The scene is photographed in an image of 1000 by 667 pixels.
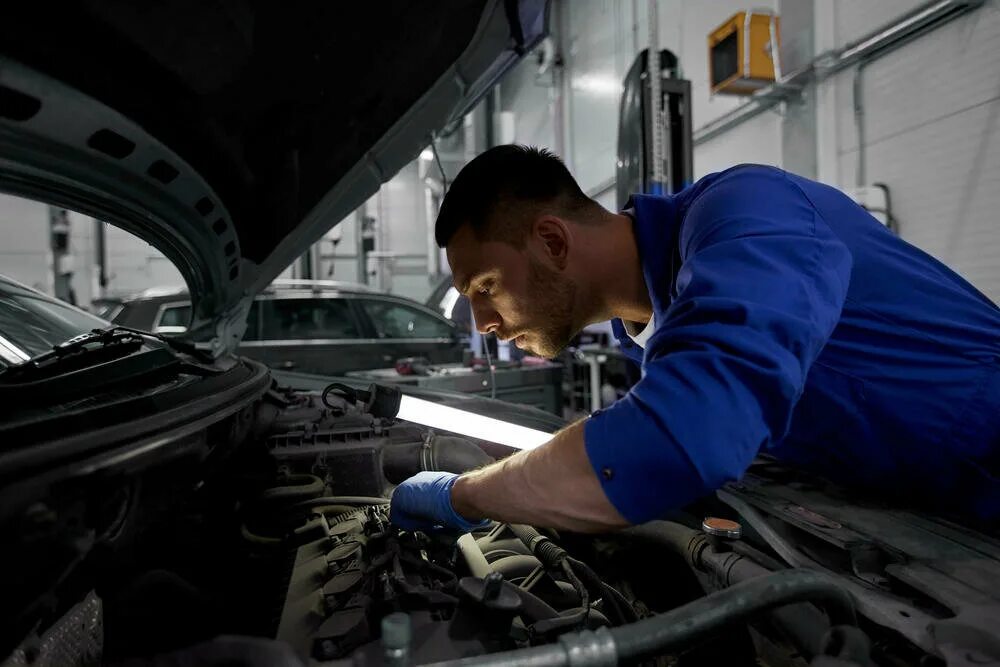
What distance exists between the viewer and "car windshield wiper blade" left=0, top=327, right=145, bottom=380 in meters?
1.06

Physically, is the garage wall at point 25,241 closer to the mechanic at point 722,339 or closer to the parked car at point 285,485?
the parked car at point 285,485

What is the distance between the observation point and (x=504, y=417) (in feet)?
6.58

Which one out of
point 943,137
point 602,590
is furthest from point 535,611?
point 943,137

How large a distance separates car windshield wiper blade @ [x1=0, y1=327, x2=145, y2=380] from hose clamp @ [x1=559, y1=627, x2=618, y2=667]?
3.38 ft

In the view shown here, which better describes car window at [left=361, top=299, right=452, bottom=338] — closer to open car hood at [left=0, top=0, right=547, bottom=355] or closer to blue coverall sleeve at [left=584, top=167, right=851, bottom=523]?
open car hood at [left=0, top=0, right=547, bottom=355]

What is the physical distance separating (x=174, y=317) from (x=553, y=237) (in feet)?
16.3

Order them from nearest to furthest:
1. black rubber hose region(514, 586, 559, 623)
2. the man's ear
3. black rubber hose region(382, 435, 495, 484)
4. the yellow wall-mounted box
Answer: black rubber hose region(514, 586, 559, 623) < the man's ear < black rubber hose region(382, 435, 495, 484) < the yellow wall-mounted box

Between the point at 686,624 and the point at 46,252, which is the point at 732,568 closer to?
the point at 686,624

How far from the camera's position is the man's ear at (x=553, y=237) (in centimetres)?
125

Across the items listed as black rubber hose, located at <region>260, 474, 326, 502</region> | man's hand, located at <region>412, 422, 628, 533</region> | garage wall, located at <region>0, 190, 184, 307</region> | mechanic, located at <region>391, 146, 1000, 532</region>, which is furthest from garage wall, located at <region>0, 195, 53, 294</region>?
man's hand, located at <region>412, 422, 628, 533</region>

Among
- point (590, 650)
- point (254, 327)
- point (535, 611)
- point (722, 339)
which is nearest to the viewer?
point (590, 650)

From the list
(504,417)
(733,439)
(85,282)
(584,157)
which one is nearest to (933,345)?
(733,439)

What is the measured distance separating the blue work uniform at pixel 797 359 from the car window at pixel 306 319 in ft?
15.1

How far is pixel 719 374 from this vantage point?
2.49 feet
